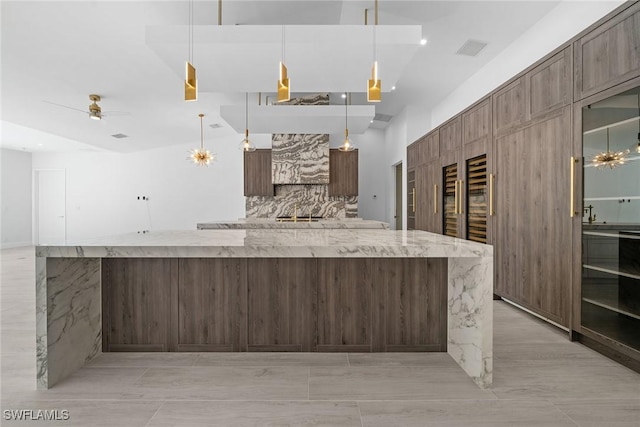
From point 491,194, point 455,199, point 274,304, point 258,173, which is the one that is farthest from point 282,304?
point 258,173

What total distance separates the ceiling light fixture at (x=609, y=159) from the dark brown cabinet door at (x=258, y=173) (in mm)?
6119

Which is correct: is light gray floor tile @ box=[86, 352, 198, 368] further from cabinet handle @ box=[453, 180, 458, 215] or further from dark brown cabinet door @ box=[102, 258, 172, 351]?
cabinet handle @ box=[453, 180, 458, 215]

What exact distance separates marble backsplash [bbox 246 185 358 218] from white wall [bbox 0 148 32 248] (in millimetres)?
6680

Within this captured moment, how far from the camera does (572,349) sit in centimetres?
271

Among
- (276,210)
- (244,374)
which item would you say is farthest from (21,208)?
(244,374)

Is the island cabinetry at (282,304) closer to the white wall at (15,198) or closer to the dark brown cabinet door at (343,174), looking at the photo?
the dark brown cabinet door at (343,174)

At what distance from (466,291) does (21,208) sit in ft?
39.0

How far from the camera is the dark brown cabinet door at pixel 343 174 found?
7938 millimetres

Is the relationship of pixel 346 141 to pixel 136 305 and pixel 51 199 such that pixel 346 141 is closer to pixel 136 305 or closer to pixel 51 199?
pixel 136 305

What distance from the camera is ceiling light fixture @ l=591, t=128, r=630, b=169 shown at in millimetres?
2424

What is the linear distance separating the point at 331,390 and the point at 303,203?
20.1 feet

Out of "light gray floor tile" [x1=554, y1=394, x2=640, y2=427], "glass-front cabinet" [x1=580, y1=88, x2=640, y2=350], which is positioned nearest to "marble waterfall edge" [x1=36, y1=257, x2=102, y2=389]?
"light gray floor tile" [x1=554, y1=394, x2=640, y2=427]

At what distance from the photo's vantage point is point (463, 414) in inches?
72.3

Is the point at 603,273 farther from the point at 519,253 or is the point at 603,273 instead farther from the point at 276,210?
the point at 276,210
